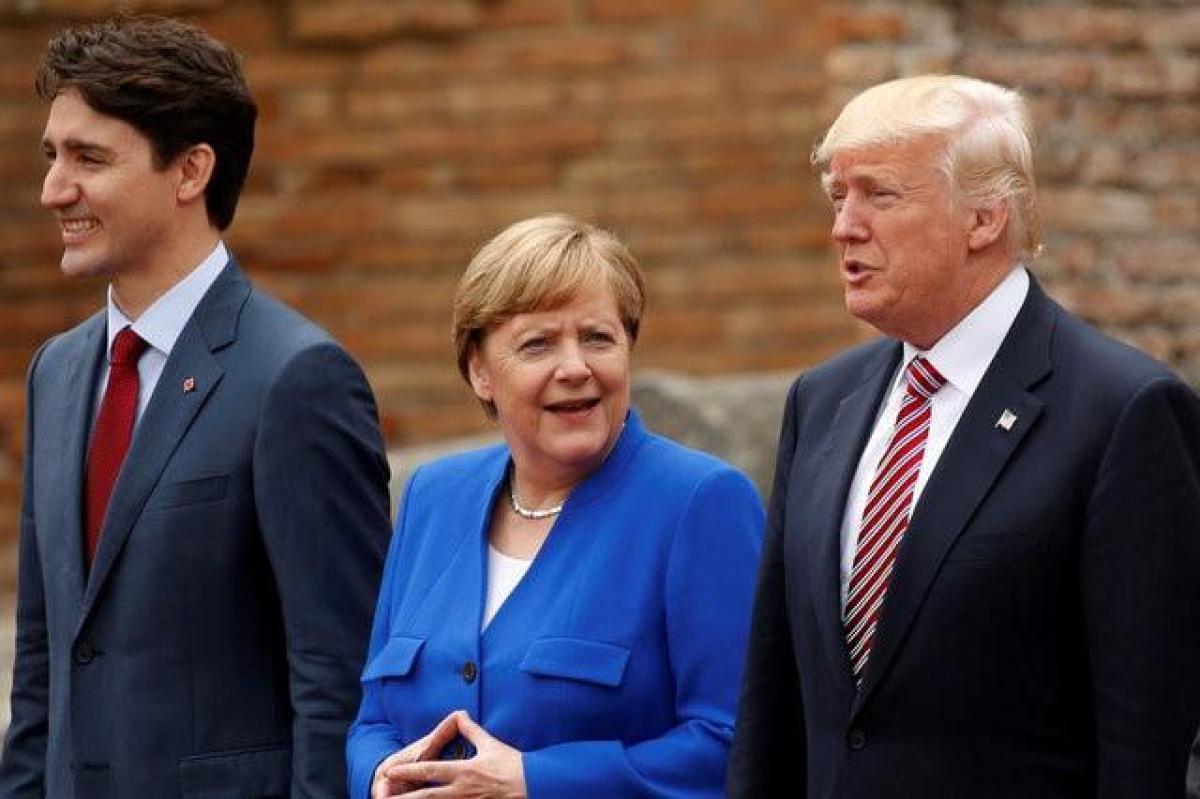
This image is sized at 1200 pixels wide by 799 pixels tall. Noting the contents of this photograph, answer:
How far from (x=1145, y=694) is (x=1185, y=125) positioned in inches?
196

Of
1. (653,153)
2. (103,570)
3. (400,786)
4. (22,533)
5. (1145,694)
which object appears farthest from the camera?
(653,153)

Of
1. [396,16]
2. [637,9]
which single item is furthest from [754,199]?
[396,16]

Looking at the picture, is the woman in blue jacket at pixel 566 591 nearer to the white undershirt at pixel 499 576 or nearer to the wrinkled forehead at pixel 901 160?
the white undershirt at pixel 499 576

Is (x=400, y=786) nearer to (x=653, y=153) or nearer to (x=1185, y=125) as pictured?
(x=653, y=153)

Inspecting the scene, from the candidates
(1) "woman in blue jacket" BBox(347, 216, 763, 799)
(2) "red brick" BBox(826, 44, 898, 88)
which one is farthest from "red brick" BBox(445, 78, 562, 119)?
(1) "woman in blue jacket" BBox(347, 216, 763, 799)

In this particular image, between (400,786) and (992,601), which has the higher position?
(992,601)

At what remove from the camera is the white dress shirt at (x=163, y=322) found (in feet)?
13.4

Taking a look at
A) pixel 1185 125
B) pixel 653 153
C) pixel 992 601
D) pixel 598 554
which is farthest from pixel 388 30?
pixel 992 601

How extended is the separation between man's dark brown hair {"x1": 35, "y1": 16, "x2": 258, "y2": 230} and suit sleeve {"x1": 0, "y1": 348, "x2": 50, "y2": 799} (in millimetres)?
551

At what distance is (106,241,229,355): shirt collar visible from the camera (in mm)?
4094

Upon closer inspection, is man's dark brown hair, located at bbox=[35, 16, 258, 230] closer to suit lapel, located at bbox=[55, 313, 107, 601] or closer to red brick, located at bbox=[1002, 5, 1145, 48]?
suit lapel, located at bbox=[55, 313, 107, 601]

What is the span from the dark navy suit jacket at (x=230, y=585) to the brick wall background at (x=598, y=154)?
12.1ft

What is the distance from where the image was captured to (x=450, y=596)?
385 cm

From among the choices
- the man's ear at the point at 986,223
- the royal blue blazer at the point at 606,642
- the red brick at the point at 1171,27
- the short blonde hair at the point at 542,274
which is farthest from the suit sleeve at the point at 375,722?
the red brick at the point at 1171,27
